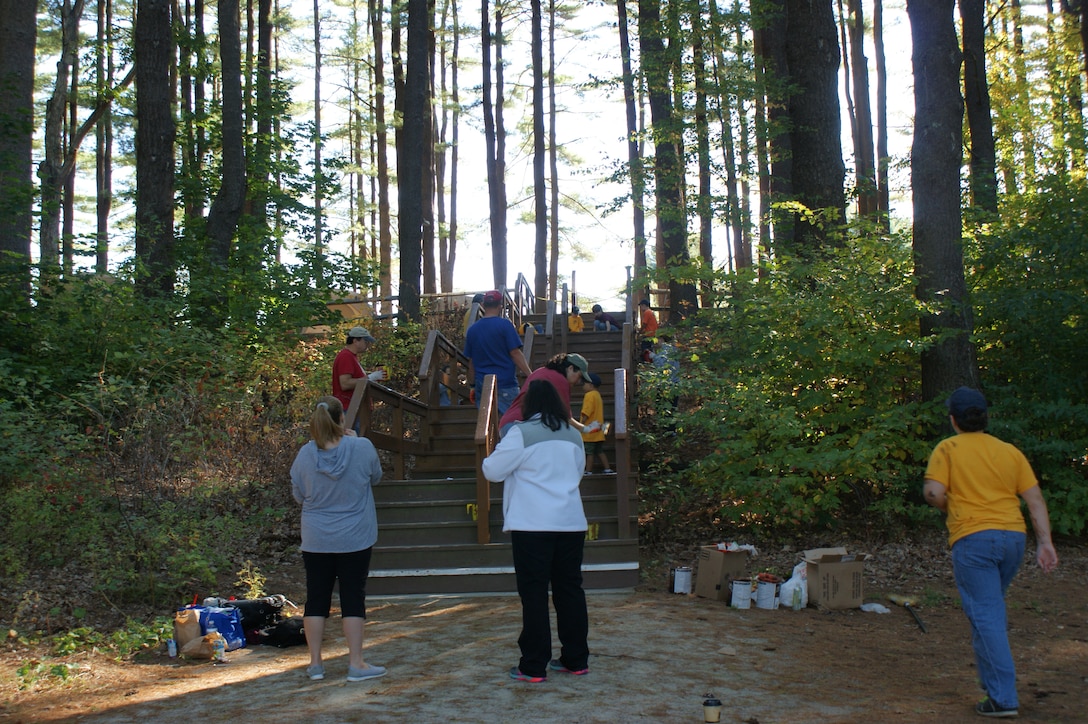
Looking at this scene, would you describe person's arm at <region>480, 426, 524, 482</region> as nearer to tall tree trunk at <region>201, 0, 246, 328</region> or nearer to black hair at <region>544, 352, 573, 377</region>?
black hair at <region>544, 352, 573, 377</region>

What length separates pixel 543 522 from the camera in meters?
4.98

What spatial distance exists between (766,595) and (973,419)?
310 cm

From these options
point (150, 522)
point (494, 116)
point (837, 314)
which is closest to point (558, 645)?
point (150, 522)

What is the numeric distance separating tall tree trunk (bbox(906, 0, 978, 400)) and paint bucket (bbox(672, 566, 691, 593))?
3.54 m

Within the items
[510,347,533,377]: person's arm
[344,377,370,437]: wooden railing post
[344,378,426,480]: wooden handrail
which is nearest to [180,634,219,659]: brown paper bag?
[344,378,426,480]: wooden handrail

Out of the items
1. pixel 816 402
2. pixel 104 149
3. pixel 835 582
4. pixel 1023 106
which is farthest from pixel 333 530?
pixel 104 149

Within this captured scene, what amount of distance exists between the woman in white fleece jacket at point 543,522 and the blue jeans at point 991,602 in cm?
198

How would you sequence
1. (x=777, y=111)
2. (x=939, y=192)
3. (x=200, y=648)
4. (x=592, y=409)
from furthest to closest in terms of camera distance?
(x=777, y=111) → (x=939, y=192) → (x=592, y=409) → (x=200, y=648)

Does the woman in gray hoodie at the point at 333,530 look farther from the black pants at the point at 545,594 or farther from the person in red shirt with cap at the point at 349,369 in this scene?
the person in red shirt with cap at the point at 349,369

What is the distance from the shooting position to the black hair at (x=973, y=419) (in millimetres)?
4695

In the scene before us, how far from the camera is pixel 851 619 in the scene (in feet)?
23.0

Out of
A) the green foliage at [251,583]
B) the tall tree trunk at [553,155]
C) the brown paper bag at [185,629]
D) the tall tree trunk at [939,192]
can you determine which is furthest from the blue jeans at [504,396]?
the tall tree trunk at [553,155]

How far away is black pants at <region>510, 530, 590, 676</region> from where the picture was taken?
16.4ft

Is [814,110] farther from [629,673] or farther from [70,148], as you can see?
[70,148]
